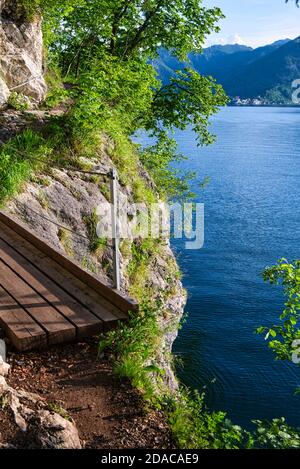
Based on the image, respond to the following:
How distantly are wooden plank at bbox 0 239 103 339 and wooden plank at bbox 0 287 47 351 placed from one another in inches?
15.4

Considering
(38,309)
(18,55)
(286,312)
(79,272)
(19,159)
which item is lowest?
(286,312)

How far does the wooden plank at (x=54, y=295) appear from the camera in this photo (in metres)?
5.35

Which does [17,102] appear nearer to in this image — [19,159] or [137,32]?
[19,159]

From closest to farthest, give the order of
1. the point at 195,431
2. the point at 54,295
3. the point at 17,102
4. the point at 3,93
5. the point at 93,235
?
the point at 195,431 < the point at 54,295 < the point at 93,235 < the point at 3,93 < the point at 17,102

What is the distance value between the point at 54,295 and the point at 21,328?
89cm

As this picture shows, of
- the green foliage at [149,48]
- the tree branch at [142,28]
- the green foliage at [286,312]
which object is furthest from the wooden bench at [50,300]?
the tree branch at [142,28]

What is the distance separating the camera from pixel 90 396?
4.48m

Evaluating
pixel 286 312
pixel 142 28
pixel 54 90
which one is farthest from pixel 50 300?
pixel 142 28

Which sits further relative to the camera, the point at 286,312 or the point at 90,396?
the point at 286,312

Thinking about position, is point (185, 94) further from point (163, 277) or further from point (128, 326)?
point (128, 326)

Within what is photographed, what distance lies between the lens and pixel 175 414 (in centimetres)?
439

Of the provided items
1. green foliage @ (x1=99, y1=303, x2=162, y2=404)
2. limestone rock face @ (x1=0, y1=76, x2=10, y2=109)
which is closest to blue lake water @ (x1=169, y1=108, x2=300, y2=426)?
limestone rock face @ (x1=0, y1=76, x2=10, y2=109)

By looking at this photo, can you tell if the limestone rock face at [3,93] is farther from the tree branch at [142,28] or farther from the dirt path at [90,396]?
the tree branch at [142,28]
